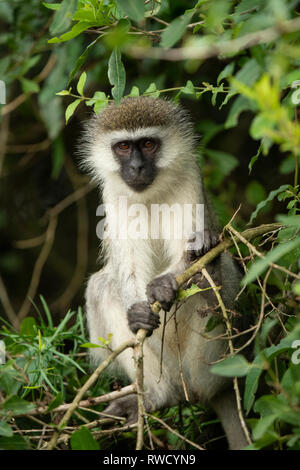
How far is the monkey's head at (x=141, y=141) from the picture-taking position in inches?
182

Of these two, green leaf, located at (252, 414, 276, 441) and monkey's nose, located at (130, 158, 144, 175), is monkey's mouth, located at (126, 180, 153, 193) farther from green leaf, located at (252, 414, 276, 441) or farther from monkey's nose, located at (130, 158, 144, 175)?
green leaf, located at (252, 414, 276, 441)

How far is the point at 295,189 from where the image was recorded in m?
3.72

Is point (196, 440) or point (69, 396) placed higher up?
point (69, 396)

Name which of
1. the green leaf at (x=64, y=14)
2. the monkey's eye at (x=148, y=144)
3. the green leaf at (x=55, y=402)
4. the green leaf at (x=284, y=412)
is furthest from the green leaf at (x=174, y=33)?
the monkey's eye at (x=148, y=144)

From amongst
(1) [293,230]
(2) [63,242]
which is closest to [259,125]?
(1) [293,230]

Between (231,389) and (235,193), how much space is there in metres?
3.83

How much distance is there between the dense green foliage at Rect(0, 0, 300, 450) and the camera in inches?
92.9

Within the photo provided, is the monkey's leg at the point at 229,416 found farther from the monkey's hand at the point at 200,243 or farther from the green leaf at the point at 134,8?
the green leaf at the point at 134,8

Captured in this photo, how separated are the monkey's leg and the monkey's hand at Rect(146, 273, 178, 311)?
1.09m

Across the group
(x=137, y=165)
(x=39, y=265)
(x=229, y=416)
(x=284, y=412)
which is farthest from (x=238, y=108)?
(x=39, y=265)

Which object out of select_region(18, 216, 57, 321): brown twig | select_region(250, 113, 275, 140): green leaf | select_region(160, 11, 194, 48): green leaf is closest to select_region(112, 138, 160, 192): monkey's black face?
select_region(160, 11, 194, 48): green leaf

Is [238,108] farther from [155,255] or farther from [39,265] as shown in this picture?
[39,265]

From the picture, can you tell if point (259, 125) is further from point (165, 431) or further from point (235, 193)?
point (235, 193)

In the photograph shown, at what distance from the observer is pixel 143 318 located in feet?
13.0
